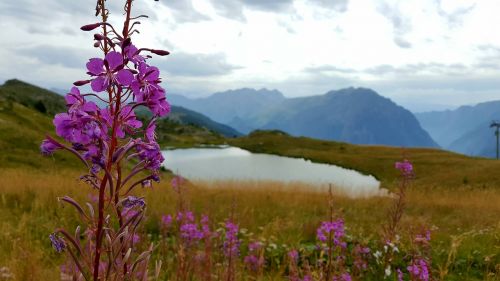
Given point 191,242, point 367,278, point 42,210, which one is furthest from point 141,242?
point 42,210

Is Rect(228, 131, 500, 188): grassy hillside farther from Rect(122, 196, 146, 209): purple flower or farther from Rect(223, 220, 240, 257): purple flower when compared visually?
Rect(122, 196, 146, 209): purple flower

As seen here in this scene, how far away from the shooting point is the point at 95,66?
185 cm

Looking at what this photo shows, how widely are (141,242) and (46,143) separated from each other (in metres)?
4.10

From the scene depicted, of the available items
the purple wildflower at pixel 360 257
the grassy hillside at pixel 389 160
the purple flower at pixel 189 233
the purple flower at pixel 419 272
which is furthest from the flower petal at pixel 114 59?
the grassy hillside at pixel 389 160

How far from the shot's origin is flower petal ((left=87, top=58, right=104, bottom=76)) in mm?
1844

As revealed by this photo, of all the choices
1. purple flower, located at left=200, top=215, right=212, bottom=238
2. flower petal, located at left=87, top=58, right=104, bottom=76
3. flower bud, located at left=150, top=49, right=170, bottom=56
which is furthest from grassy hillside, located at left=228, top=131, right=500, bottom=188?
flower petal, located at left=87, top=58, right=104, bottom=76

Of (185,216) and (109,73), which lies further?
(185,216)

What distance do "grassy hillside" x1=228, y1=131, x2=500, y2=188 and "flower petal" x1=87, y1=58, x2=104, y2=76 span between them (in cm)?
2726

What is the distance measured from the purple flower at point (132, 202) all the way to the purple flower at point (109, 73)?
50 cm

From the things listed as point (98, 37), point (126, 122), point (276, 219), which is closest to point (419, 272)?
point (126, 122)

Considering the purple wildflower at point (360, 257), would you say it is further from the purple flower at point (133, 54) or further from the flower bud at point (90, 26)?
the flower bud at point (90, 26)

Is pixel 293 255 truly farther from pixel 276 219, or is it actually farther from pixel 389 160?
pixel 389 160

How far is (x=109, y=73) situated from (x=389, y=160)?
64813mm

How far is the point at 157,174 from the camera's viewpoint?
2066mm
